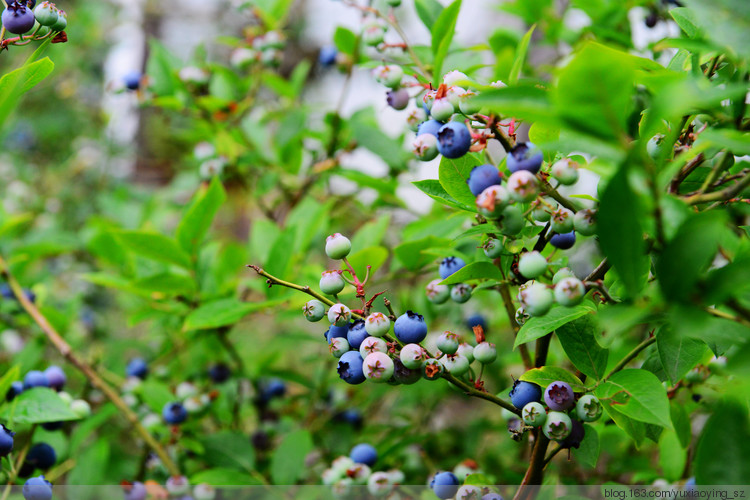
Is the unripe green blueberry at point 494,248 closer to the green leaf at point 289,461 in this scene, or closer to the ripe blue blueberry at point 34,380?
the green leaf at point 289,461

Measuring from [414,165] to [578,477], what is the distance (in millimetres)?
859

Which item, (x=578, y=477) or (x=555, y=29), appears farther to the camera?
(x=555, y=29)

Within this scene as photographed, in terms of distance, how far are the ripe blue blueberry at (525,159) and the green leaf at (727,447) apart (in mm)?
241

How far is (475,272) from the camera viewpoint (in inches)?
25.4

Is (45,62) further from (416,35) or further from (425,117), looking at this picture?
(416,35)

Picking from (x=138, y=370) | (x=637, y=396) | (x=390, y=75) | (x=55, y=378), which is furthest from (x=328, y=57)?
(x=637, y=396)

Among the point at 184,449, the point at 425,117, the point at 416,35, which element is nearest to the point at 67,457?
the point at 184,449

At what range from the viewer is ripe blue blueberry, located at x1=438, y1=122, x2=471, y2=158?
530 mm

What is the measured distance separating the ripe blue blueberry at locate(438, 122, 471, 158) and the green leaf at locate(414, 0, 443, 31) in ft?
1.72

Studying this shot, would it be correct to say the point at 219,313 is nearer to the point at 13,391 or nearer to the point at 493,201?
the point at 13,391

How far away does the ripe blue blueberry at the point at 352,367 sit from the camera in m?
0.59

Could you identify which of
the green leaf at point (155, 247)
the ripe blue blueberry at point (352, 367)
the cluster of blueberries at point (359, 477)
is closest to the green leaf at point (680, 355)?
the ripe blue blueberry at point (352, 367)

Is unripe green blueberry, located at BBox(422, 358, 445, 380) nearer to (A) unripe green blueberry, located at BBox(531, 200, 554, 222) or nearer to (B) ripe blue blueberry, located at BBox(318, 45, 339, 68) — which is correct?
(A) unripe green blueberry, located at BBox(531, 200, 554, 222)

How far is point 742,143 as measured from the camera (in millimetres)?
395
